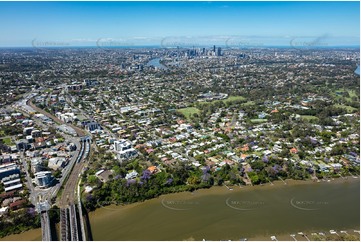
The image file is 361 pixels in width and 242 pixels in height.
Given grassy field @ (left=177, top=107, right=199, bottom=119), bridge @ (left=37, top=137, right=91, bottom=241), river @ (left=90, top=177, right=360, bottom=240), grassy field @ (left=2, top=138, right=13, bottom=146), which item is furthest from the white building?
grassy field @ (left=177, top=107, right=199, bottom=119)

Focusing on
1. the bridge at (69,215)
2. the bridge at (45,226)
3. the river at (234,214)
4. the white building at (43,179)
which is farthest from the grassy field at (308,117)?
the bridge at (45,226)

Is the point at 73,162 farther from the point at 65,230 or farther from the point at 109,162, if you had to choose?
the point at 65,230

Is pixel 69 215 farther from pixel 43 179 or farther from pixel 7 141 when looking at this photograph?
pixel 7 141

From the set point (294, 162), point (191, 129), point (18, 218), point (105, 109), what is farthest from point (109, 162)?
point (105, 109)

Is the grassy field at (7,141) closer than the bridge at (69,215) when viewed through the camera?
No

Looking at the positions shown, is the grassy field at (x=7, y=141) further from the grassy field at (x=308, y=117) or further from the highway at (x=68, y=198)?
the grassy field at (x=308, y=117)

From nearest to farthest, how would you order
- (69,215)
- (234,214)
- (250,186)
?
(69,215) → (234,214) → (250,186)

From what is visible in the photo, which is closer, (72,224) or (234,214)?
(72,224)

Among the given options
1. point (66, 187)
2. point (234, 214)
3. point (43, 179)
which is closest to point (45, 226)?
point (66, 187)

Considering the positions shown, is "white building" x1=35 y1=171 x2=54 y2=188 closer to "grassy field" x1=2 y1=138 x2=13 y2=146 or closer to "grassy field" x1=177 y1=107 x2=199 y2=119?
"grassy field" x1=2 y1=138 x2=13 y2=146
